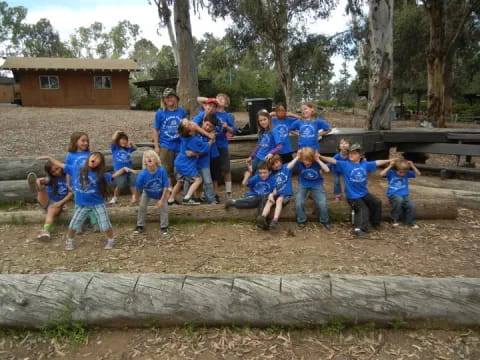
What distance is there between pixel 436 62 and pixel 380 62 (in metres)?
7.42

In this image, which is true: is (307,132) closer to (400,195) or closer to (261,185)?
(261,185)

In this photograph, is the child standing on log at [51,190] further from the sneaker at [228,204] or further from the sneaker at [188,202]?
the sneaker at [228,204]

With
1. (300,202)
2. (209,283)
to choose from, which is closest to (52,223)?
(209,283)

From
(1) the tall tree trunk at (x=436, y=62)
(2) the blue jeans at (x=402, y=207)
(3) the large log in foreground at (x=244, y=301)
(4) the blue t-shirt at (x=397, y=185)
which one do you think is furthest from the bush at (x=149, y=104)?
(3) the large log in foreground at (x=244, y=301)

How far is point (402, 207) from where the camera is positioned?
5.73 meters

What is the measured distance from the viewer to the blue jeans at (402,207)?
18.5 feet

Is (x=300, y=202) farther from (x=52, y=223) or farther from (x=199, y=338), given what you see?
(x=52, y=223)

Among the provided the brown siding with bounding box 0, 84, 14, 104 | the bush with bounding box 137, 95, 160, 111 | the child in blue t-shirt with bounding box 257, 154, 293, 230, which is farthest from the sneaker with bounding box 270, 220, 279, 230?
the brown siding with bounding box 0, 84, 14, 104

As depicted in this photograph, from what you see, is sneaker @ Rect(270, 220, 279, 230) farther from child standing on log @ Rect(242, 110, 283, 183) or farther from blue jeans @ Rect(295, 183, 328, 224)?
child standing on log @ Rect(242, 110, 283, 183)

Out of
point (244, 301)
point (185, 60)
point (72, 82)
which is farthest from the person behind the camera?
point (72, 82)

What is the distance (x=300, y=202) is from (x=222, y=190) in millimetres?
2096

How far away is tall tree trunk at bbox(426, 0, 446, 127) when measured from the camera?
1466 cm

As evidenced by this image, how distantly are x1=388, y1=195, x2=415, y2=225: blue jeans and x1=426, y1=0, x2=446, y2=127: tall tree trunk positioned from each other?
35.6 ft

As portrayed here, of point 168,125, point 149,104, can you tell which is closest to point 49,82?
point 149,104
